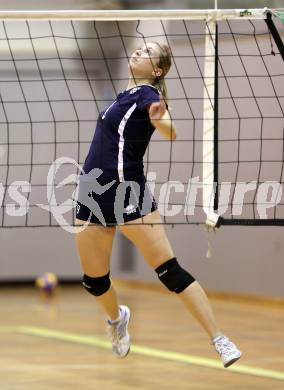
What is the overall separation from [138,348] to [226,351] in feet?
7.36

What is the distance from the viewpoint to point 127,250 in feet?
37.8

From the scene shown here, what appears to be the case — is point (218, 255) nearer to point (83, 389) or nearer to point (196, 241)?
point (196, 241)

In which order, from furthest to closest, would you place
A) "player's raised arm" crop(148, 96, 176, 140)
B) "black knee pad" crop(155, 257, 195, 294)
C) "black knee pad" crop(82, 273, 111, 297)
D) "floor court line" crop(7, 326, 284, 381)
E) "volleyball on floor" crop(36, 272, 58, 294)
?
"volleyball on floor" crop(36, 272, 58, 294), "floor court line" crop(7, 326, 284, 381), "black knee pad" crop(82, 273, 111, 297), "black knee pad" crop(155, 257, 195, 294), "player's raised arm" crop(148, 96, 176, 140)

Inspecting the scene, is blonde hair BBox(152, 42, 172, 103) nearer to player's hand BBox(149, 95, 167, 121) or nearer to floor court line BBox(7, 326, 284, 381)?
player's hand BBox(149, 95, 167, 121)

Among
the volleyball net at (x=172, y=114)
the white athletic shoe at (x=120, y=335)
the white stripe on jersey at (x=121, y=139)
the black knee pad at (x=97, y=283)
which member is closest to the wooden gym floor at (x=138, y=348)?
the white athletic shoe at (x=120, y=335)

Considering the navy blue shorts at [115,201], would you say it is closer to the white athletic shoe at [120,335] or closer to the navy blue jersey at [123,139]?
the navy blue jersey at [123,139]

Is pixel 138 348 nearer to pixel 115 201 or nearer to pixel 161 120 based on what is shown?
pixel 115 201

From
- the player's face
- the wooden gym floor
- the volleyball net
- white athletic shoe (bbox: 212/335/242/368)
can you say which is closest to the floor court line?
the wooden gym floor

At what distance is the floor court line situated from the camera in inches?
224

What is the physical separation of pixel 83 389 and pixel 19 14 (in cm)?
204

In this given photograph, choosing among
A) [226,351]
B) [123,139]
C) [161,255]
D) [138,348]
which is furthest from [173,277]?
[138,348]

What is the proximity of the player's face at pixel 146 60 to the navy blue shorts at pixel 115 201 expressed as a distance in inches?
22.3

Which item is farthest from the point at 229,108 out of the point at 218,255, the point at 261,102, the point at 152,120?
the point at 152,120

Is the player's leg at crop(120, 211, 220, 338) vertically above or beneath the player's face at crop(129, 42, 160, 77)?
beneath
